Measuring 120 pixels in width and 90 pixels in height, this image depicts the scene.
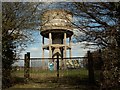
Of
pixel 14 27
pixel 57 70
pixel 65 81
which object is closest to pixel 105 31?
pixel 14 27

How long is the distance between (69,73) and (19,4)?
15.8ft

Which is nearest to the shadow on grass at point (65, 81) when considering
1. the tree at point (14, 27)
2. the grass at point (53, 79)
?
the grass at point (53, 79)

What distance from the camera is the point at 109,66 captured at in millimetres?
7238

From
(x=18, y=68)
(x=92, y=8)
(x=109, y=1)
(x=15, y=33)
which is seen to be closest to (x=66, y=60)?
(x=18, y=68)

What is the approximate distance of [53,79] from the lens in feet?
41.6

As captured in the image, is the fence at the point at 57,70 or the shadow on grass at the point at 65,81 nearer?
the shadow on grass at the point at 65,81

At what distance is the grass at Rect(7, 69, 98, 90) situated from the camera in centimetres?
1135

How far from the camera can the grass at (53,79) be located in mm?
11352

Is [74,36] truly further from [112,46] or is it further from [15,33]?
[112,46]

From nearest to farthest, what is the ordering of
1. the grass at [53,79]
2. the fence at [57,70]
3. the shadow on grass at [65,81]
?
the grass at [53,79] < the shadow on grass at [65,81] < the fence at [57,70]

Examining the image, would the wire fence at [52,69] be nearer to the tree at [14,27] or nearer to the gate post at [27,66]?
the gate post at [27,66]

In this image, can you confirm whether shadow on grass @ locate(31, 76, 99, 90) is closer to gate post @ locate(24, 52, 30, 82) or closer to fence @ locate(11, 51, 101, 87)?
fence @ locate(11, 51, 101, 87)

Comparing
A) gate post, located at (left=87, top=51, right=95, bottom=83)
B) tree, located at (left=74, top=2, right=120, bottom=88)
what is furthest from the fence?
tree, located at (left=74, top=2, right=120, bottom=88)

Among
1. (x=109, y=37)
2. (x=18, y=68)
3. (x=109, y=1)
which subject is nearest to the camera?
(x=109, y=37)
